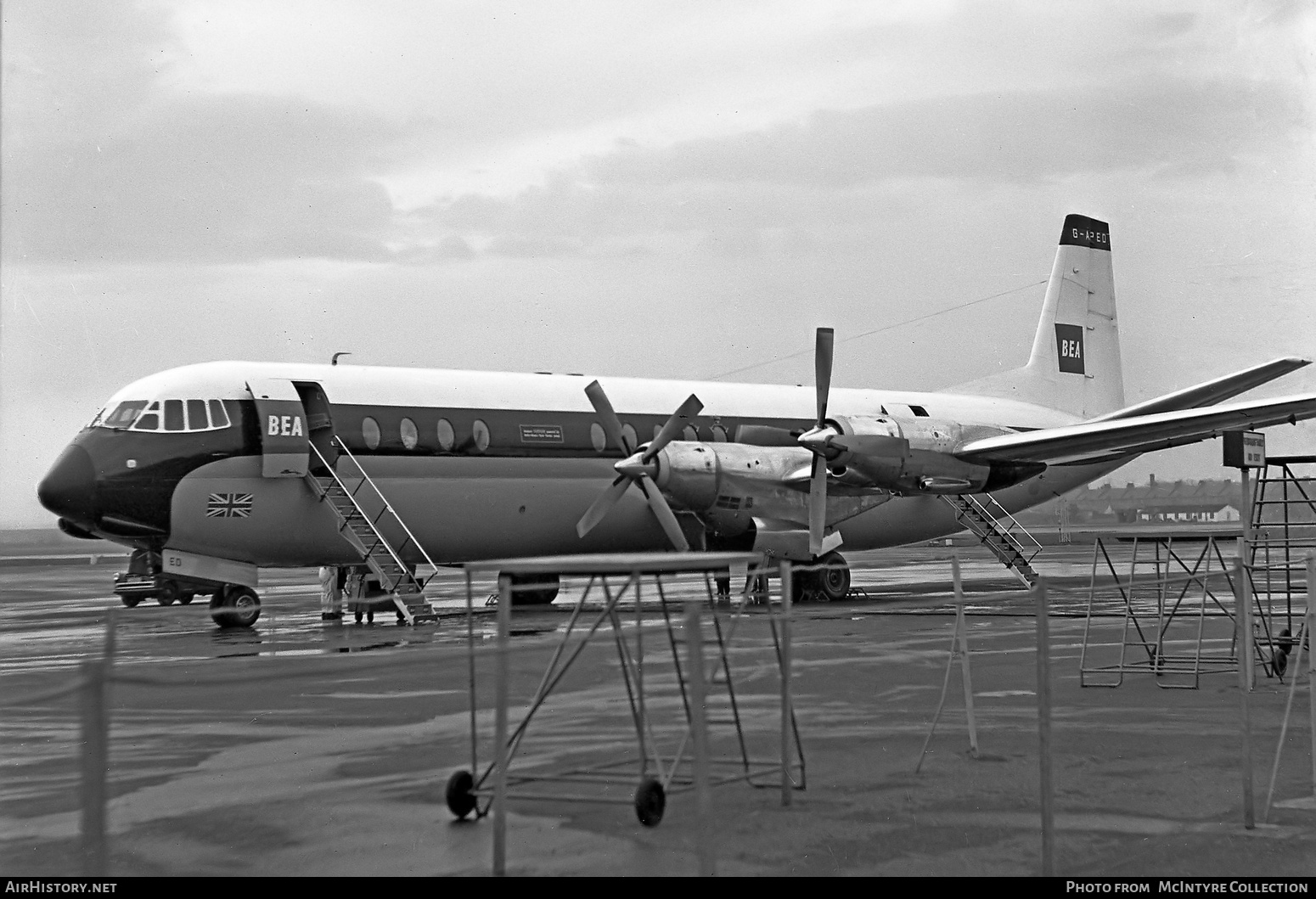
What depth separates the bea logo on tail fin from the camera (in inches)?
1451

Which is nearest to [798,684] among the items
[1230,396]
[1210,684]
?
[1210,684]

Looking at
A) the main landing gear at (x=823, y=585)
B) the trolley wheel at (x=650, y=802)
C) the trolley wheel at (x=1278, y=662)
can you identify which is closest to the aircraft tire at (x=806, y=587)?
the main landing gear at (x=823, y=585)

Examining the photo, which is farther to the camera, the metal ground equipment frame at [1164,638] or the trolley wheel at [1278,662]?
the trolley wheel at [1278,662]

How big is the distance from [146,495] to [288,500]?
236 cm

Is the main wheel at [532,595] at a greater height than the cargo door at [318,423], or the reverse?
the cargo door at [318,423]

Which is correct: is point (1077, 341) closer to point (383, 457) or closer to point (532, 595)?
point (532, 595)

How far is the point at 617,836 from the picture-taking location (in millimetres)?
8422

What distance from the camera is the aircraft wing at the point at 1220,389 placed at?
25.4 m

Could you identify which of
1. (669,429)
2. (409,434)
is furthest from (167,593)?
(669,429)

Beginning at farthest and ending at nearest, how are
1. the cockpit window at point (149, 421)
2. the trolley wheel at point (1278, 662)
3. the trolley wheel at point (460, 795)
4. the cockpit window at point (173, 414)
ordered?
the cockpit window at point (173, 414)
the cockpit window at point (149, 421)
the trolley wheel at point (1278, 662)
the trolley wheel at point (460, 795)

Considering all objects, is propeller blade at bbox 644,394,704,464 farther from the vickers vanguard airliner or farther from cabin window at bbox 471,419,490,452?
cabin window at bbox 471,419,490,452

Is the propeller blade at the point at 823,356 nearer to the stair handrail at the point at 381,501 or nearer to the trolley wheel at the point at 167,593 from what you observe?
the stair handrail at the point at 381,501

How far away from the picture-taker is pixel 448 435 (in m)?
26.0
